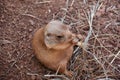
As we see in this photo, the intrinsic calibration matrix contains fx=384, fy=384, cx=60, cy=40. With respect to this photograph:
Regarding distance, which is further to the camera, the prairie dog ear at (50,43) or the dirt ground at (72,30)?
the dirt ground at (72,30)

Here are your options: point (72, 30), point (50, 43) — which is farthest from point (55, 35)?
point (72, 30)

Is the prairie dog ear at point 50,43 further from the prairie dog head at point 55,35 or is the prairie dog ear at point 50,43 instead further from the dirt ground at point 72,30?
the dirt ground at point 72,30

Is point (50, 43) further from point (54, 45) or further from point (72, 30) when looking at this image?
point (72, 30)

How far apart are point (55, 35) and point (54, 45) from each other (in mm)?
89

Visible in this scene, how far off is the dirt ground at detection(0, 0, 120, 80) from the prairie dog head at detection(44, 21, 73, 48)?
30cm

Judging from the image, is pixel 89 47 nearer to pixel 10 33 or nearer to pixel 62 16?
pixel 62 16

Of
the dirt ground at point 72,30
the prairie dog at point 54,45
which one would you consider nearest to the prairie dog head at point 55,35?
the prairie dog at point 54,45

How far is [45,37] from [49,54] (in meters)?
0.19

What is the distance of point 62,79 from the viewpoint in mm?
2719

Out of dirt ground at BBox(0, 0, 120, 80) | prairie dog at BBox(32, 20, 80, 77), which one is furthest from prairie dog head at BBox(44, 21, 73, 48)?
dirt ground at BBox(0, 0, 120, 80)

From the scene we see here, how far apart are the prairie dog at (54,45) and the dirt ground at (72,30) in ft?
0.32

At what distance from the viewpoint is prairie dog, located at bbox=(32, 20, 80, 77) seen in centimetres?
248

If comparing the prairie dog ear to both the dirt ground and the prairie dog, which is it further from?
the dirt ground

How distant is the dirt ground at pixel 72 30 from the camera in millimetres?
2756
